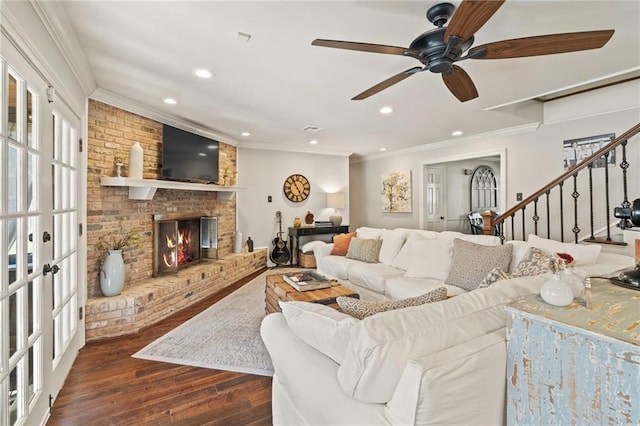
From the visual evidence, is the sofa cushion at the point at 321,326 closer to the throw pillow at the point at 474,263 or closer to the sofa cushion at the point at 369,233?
the throw pillow at the point at 474,263

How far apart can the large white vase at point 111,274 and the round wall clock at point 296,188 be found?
11.6 feet

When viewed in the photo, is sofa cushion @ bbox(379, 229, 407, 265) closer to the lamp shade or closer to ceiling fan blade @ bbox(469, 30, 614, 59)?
the lamp shade

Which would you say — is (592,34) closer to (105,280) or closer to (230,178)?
(105,280)

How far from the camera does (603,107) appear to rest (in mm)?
3779

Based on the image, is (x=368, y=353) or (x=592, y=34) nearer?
(x=368, y=353)

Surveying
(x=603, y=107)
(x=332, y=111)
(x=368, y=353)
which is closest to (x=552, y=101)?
(x=603, y=107)

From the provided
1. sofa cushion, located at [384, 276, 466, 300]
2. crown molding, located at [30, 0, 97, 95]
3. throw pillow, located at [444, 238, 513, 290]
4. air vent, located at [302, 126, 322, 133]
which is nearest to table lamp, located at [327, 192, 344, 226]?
air vent, located at [302, 126, 322, 133]

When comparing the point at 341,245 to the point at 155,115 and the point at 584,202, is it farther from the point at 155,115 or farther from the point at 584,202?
the point at 584,202

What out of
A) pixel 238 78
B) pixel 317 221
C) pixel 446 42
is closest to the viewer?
pixel 446 42

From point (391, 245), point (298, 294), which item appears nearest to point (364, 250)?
point (391, 245)

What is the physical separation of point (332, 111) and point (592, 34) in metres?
2.56

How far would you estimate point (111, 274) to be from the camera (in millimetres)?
3064

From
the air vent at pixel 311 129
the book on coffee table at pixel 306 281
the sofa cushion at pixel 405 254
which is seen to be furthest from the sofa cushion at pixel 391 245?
the air vent at pixel 311 129

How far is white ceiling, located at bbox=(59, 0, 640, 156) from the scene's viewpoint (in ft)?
6.05
